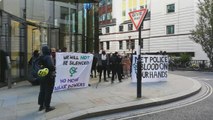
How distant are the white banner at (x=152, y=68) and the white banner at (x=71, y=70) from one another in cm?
292

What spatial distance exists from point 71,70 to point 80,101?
2.95 m

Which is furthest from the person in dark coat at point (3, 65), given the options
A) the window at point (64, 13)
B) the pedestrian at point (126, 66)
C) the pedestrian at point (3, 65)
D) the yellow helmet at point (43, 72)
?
the window at point (64, 13)

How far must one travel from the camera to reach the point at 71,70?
537 inches

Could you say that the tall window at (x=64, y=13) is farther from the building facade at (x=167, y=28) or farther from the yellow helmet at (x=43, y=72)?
the building facade at (x=167, y=28)

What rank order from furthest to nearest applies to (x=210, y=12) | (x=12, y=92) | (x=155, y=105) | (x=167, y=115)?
1. (x=210, y=12)
2. (x=12, y=92)
3. (x=155, y=105)
4. (x=167, y=115)

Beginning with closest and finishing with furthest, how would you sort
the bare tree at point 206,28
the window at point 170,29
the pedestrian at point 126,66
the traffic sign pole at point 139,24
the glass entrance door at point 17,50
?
the traffic sign pole at point 139,24, the glass entrance door at point 17,50, the pedestrian at point 126,66, the bare tree at point 206,28, the window at point 170,29

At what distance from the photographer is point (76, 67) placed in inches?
548

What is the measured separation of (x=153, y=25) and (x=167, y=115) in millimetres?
46684

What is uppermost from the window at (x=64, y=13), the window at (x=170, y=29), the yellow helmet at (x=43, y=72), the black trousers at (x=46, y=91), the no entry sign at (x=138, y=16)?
the window at (x=170, y=29)

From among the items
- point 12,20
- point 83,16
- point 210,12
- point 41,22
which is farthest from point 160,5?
point 12,20

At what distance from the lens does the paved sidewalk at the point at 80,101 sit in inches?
351

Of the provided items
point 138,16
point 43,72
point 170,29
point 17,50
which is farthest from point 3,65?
point 170,29

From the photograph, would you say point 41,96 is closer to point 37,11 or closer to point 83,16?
point 37,11

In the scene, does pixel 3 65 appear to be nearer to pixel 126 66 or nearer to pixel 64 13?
pixel 126 66
